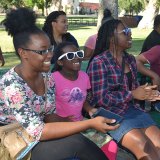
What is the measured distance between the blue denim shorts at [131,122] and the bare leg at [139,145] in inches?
1.7

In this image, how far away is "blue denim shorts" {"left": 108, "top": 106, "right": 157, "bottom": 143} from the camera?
3.16m

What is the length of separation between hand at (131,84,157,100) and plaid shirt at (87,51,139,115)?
71mm

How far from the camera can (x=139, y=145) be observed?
3049mm

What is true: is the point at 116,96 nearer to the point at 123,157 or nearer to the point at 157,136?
the point at 157,136

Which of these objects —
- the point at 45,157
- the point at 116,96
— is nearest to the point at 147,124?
the point at 116,96

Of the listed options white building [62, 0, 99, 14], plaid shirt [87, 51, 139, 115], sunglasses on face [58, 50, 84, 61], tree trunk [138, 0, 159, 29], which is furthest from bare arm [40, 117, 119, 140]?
white building [62, 0, 99, 14]

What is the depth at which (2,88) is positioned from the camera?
99.0 inches

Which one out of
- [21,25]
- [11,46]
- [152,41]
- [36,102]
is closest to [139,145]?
[36,102]

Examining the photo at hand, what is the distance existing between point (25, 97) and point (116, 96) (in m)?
1.12

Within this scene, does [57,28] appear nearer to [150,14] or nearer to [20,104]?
[20,104]

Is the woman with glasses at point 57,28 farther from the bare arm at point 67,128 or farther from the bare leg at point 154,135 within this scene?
the bare arm at point 67,128

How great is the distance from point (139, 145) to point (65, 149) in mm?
813

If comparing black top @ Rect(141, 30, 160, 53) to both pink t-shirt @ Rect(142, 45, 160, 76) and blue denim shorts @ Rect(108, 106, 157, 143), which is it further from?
blue denim shorts @ Rect(108, 106, 157, 143)

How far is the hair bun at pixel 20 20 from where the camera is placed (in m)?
2.72
